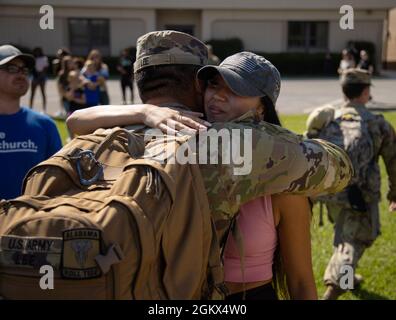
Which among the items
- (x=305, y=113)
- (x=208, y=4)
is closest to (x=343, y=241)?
(x=305, y=113)

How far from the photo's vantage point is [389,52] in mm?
31625

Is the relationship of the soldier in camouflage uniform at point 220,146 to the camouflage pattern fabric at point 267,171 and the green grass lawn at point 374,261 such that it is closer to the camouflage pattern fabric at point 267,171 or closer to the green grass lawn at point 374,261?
the camouflage pattern fabric at point 267,171

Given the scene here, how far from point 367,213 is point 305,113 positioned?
1108cm

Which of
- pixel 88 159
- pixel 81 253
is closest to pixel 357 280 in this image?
pixel 88 159

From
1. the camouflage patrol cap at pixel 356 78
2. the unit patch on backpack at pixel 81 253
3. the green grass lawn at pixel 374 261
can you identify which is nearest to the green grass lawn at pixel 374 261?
the green grass lawn at pixel 374 261

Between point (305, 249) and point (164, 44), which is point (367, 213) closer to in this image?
point (305, 249)

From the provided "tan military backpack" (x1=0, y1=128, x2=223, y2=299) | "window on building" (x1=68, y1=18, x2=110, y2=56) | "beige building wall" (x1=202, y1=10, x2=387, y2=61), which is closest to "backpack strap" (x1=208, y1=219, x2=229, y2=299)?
"tan military backpack" (x1=0, y1=128, x2=223, y2=299)

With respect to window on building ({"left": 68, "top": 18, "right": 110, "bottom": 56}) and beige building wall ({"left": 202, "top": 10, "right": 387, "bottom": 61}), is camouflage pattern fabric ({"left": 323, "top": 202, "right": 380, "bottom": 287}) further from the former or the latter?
window on building ({"left": 68, "top": 18, "right": 110, "bottom": 56})

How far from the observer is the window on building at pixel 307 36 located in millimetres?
32594

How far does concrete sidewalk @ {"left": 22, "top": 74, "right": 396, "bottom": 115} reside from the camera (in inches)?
650

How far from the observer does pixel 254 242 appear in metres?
1.91

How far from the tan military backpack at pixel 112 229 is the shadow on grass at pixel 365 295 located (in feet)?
10.2

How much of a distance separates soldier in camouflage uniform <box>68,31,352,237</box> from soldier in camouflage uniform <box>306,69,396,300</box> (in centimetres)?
244

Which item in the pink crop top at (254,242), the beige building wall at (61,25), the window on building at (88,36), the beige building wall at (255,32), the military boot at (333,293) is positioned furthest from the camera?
the window on building at (88,36)
